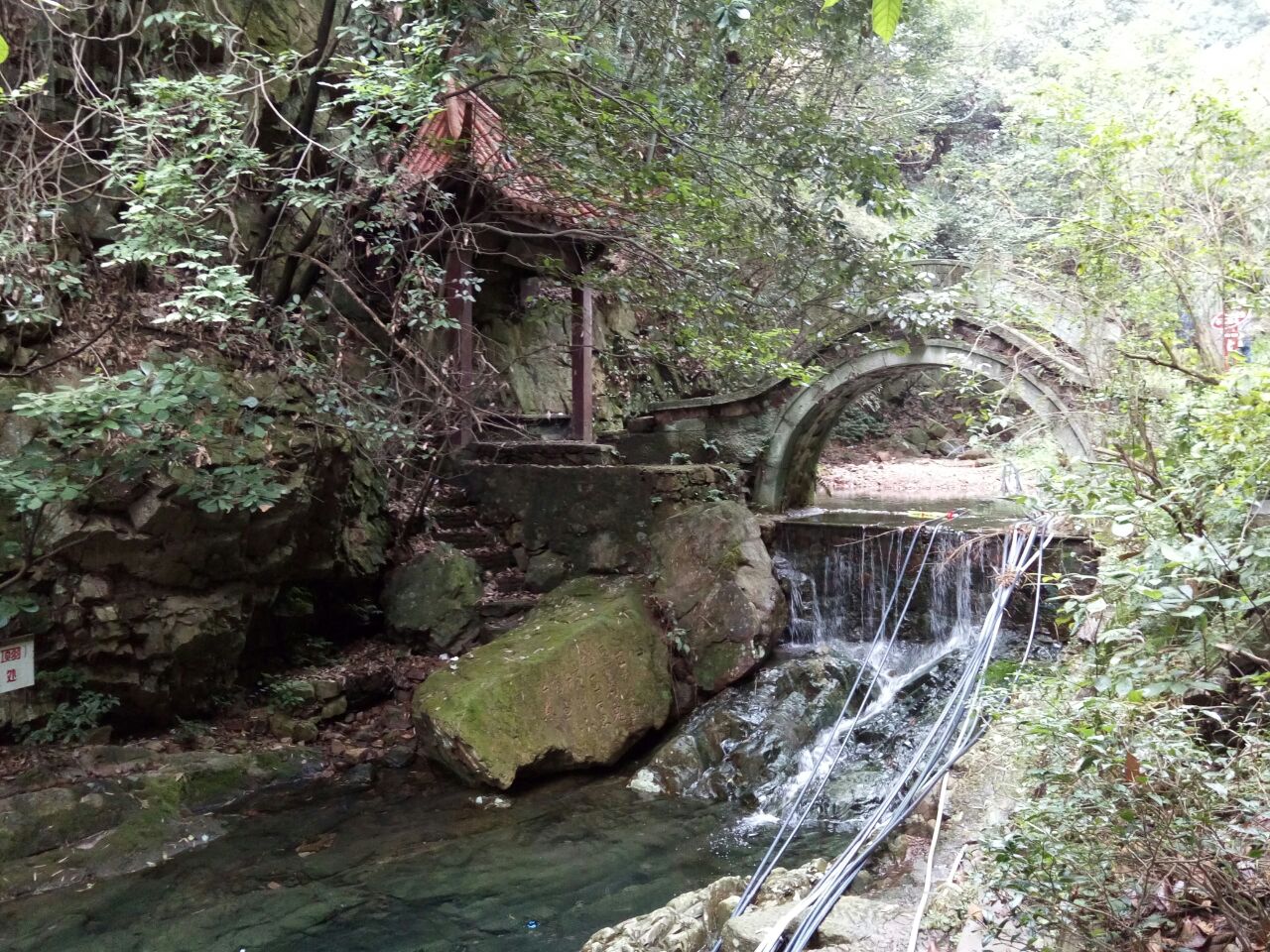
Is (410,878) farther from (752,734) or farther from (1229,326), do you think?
(1229,326)

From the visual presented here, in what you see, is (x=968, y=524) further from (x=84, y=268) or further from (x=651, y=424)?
(x=84, y=268)

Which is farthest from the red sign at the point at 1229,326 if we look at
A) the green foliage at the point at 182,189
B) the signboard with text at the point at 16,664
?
the signboard with text at the point at 16,664

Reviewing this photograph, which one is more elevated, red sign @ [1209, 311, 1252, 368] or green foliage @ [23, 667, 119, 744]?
red sign @ [1209, 311, 1252, 368]

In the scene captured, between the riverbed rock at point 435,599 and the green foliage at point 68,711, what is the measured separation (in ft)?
8.15

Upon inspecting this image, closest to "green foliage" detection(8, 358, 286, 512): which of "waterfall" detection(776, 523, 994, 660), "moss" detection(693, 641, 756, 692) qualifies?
"moss" detection(693, 641, 756, 692)

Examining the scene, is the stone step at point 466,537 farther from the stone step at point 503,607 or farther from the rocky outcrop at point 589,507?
the stone step at point 503,607

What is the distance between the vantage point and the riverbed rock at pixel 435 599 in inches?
309

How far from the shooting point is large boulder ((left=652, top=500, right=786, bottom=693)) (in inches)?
288

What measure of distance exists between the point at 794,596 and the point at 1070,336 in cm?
365

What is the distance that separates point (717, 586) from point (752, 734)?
131 centimetres

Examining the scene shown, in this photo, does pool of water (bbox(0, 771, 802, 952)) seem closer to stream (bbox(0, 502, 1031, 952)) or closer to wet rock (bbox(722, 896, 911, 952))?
stream (bbox(0, 502, 1031, 952))

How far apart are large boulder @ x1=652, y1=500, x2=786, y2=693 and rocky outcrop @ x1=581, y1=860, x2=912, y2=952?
2.98 m

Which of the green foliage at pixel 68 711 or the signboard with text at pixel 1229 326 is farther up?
the signboard with text at pixel 1229 326

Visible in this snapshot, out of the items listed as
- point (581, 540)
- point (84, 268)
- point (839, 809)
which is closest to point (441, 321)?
point (84, 268)
